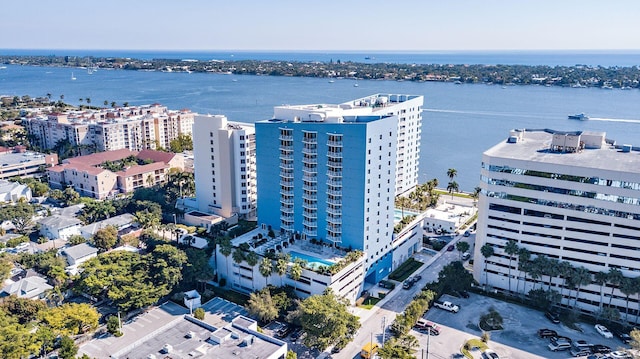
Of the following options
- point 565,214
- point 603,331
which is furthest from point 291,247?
point 603,331

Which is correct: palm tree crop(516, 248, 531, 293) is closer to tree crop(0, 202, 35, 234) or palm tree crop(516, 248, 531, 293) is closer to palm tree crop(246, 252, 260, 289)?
palm tree crop(246, 252, 260, 289)

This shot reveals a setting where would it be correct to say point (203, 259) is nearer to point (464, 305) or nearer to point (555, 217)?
point (464, 305)

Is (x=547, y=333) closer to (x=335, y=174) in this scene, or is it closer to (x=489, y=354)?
(x=489, y=354)

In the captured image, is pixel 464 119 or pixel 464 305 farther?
pixel 464 119

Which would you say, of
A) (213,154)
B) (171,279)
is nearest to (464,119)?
(213,154)

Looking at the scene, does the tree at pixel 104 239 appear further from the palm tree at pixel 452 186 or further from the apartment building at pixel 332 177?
the palm tree at pixel 452 186

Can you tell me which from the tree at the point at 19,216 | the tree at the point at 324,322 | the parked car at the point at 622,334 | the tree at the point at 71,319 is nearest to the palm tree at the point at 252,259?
the tree at the point at 324,322

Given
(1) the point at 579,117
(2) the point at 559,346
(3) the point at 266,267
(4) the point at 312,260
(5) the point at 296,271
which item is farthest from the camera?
(1) the point at 579,117
